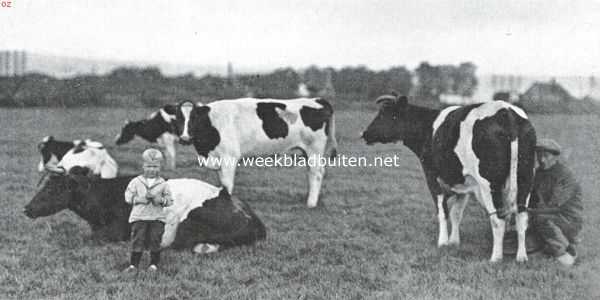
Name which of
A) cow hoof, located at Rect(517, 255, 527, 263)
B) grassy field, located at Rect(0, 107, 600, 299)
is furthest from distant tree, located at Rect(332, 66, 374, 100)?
cow hoof, located at Rect(517, 255, 527, 263)

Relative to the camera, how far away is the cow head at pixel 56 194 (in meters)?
6.76

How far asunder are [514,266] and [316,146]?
195 inches

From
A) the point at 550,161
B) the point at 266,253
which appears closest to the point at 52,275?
the point at 266,253

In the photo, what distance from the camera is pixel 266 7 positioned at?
27.4 feet

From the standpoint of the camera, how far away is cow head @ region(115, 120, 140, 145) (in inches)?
628

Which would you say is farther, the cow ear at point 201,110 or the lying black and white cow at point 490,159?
the cow ear at point 201,110

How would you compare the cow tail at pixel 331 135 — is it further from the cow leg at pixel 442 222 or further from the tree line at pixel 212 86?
the tree line at pixel 212 86

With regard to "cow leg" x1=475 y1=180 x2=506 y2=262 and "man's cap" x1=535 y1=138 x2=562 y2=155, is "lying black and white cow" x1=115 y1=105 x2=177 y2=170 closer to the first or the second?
"cow leg" x1=475 y1=180 x2=506 y2=262

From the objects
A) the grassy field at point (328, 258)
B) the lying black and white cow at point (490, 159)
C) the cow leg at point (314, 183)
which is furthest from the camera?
the cow leg at point (314, 183)

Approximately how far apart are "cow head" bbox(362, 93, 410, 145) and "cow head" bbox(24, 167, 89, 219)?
4143mm

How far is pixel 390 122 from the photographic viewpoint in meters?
7.82

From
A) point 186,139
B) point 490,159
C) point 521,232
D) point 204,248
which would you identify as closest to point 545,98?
point 521,232

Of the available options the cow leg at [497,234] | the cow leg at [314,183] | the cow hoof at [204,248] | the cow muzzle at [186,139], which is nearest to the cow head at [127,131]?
the cow muzzle at [186,139]

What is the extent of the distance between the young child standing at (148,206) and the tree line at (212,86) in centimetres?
1603
